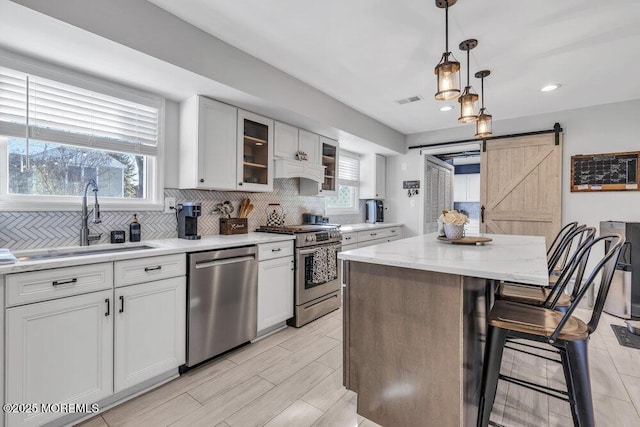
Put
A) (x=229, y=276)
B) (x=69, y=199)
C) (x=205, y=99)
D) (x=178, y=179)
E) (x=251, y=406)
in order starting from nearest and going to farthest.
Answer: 1. (x=251, y=406)
2. (x=69, y=199)
3. (x=229, y=276)
4. (x=205, y=99)
5. (x=178, y=179)

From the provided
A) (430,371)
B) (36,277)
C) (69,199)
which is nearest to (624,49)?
(430,371)

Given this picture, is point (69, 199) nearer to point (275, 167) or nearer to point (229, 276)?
point (229, 276)

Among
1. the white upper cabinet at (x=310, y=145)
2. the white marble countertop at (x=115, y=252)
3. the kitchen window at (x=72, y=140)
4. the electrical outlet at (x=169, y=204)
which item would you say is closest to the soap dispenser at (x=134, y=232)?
the white marble countertop at (x=115, y=252)

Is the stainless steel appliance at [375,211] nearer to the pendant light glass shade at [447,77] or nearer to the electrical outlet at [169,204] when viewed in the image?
the electrical outlet at [169,204]

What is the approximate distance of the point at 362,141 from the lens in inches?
171

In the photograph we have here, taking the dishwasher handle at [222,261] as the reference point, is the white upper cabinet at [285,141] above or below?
above

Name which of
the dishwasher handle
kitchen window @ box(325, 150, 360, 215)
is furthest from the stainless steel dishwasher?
kitchen window @ box(325, 150, 360, 215)

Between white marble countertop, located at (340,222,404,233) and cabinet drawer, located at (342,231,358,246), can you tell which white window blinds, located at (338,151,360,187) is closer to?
white marble countertop, located at (340,222,404,233)

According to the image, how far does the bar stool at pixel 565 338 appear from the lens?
4.31 ft

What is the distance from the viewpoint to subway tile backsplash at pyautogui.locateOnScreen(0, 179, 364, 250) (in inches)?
76.4

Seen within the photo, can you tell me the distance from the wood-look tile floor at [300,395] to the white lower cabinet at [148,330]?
169mm

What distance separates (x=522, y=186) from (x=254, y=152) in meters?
3.77

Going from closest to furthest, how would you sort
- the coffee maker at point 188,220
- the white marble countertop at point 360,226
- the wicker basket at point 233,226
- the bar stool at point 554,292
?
1. the bar stool at point 554,292
2. the coffee maker at point 188,220
3. the wicker basket at point 233,226
4. the white marble countertop at point 360,226

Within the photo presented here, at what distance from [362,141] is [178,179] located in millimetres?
2587
